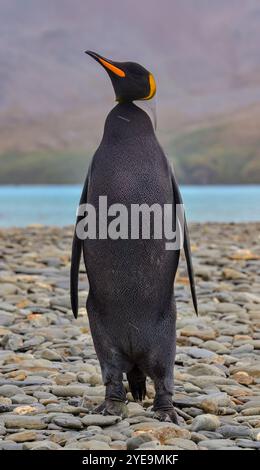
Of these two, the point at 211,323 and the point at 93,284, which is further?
the point at 211,323

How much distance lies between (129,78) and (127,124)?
20 centimetres

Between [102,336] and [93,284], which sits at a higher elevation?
[93,284]

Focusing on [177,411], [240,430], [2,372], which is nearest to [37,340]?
[2,372]

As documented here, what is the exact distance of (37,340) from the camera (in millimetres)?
4922

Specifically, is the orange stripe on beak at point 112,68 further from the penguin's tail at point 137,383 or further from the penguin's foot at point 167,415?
the penguin's foot at point 167,415

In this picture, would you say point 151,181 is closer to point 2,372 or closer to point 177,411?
point 177,411

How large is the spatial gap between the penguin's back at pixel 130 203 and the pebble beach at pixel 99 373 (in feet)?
1.69

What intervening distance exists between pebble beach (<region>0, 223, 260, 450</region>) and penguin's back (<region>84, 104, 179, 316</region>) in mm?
516

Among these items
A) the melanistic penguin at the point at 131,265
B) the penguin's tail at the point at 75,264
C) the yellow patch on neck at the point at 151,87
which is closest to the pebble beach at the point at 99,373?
the melanistic penguin at the point at 131,265

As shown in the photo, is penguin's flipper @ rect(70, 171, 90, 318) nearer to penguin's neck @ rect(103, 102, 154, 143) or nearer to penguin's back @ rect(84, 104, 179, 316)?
penguin's back @ rect(84, 104, 179, 316)

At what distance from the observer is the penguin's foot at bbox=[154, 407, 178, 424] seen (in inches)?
133

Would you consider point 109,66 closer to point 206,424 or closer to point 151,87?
point 151,87

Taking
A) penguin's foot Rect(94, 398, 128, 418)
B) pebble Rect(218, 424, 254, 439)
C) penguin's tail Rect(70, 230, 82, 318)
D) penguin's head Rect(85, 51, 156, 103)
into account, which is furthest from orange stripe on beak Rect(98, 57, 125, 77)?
pebble Rect(218, 424, 254, 439)

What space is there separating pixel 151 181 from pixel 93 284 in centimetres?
53
